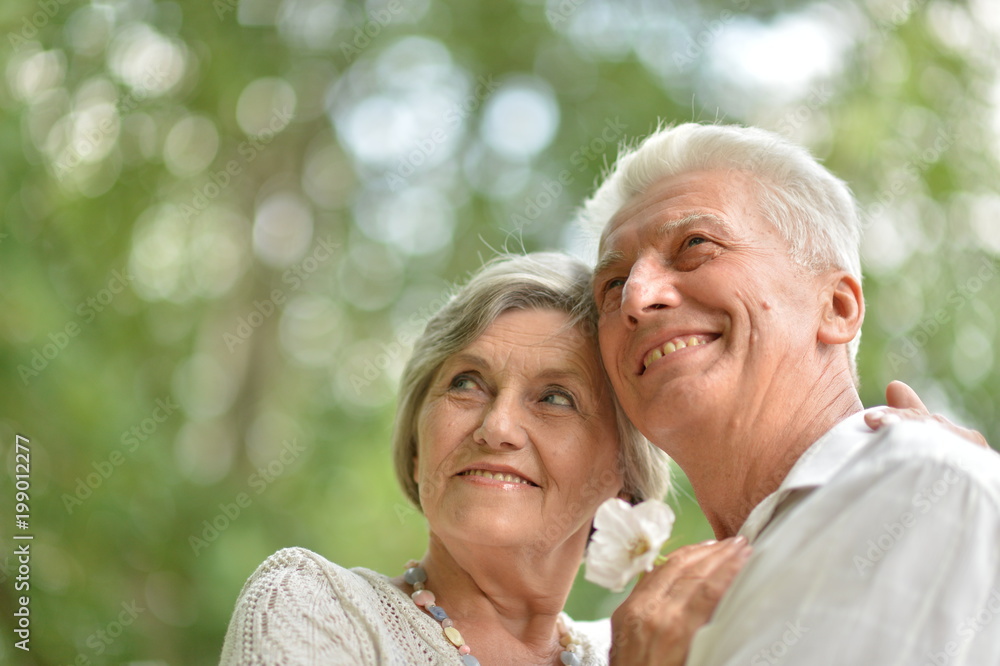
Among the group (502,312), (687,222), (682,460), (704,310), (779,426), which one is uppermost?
(687,222)

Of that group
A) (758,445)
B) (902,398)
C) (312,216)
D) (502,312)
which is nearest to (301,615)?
(502,312)

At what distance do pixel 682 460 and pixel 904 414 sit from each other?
1.93ft

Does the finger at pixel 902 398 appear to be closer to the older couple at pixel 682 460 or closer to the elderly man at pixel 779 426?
the older couple at pixel 682 460

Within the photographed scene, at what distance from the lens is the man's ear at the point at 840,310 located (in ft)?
8.09

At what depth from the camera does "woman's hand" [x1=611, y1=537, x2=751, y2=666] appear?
1.85 m

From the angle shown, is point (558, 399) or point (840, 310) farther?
point (558, 399)

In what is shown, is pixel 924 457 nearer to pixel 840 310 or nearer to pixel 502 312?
pixel 840 310

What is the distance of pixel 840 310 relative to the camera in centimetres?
251

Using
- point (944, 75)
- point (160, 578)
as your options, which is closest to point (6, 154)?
point (160, 578)

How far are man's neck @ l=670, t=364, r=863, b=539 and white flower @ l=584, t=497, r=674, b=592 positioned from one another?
553mm

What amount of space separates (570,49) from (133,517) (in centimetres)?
440

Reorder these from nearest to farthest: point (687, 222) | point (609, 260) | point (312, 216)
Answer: point (687, 222), point (609, 260), point (312, 216)

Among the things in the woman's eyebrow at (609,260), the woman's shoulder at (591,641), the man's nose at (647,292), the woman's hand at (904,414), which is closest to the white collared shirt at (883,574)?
the woman's hand at (904,414)

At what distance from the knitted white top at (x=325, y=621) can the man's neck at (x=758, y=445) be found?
0.86 m
